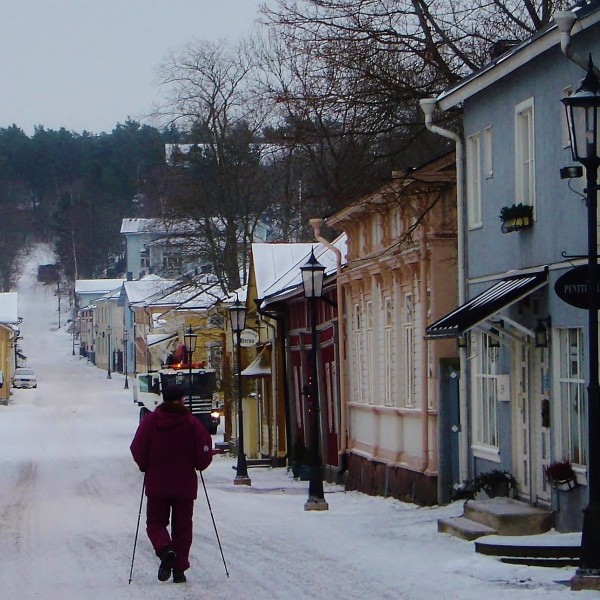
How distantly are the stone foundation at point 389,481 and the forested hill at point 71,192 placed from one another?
329ft

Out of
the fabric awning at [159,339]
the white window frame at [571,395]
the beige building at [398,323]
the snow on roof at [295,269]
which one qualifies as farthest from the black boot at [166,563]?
the fabric awning at [159,339]

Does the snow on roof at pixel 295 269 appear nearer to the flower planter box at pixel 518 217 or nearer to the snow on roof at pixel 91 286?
the flower planter box at pixel 518 217

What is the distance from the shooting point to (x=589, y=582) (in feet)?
34.9

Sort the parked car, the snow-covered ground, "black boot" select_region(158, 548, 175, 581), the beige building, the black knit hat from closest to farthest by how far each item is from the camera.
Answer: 1. the snow-covered ground
2. "black boot" select_region(158, 548, 175, 581)
3. the black knit hat
4. the beige building
5. the parked car

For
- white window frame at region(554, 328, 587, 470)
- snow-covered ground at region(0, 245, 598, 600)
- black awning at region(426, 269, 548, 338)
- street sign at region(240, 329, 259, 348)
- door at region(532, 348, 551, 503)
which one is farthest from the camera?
street sign at region(240, 329, 259, 348)

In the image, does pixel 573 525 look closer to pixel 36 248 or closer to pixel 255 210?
pixel 255 210

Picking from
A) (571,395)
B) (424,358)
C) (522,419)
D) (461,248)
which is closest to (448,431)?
(424,358)

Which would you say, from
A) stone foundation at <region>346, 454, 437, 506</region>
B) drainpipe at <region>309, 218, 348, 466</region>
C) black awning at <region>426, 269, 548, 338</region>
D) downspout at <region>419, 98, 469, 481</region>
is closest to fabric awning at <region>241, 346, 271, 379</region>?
drainpipe at <region>309, 218, 348, 466</region>

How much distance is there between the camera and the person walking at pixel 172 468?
39.5 feet

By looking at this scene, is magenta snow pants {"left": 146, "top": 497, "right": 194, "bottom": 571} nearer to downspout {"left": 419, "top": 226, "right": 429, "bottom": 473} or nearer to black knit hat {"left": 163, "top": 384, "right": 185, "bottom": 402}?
black knit hat {"left": 163, "top": 384, "right": 185, "bottom": 402}

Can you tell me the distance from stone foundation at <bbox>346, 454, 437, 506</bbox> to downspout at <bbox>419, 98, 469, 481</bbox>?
199cm

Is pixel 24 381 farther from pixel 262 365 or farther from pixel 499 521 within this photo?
pixel 499 521

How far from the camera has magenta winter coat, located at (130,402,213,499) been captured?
1212cm

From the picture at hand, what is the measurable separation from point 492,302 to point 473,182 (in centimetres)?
346
